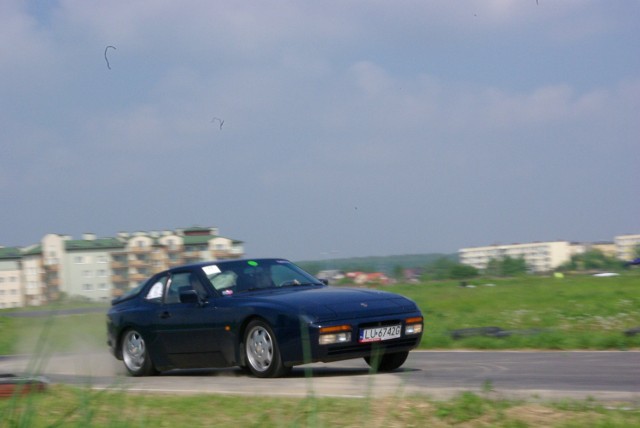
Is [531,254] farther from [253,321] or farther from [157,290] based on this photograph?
[253,321]

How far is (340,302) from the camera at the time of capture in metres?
9.84

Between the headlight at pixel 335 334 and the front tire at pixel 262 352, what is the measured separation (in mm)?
513

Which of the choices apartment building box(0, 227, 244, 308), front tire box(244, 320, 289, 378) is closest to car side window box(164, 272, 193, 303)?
front tire box(244, 320, 289, 378)

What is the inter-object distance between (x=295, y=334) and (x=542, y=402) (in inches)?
135

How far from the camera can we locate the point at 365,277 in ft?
104

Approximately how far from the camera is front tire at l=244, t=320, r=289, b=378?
968 cm

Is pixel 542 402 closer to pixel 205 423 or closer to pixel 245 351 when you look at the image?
pixel 205 423

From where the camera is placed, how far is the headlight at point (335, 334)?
9.42 metres

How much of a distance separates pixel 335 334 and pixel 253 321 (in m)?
1.00

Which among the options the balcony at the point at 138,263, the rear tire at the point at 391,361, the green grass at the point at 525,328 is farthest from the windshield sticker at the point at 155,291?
the balcony at the point at 138,263

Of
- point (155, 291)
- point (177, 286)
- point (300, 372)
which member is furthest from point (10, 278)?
point (300, 372)

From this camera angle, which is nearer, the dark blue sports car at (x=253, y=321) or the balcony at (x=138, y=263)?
the dark blue sports car at (x=253, y=321)

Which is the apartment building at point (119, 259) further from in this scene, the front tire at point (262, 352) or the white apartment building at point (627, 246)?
the white apartment building at point (627, 246)

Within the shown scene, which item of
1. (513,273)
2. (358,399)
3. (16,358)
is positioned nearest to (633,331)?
(358,399)
